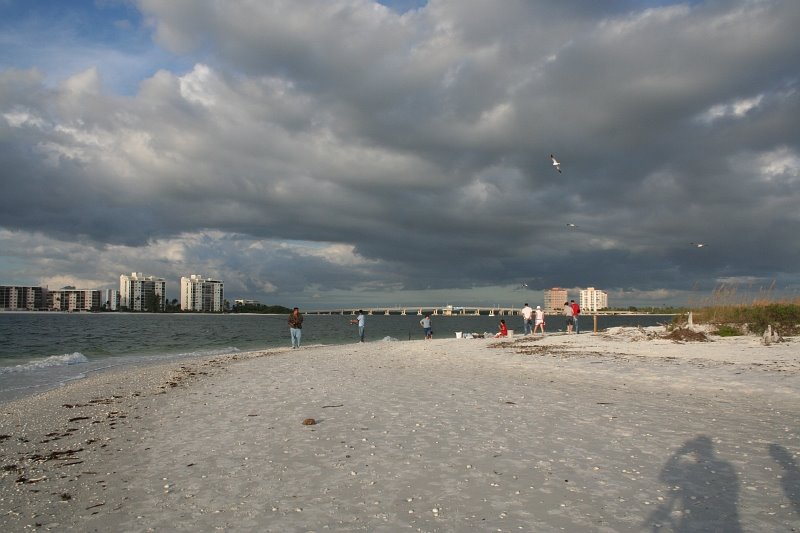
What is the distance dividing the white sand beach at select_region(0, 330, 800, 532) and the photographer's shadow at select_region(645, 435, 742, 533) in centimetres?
2

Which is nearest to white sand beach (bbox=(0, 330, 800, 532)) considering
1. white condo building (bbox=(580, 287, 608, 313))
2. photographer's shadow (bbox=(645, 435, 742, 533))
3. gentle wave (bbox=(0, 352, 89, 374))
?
photographer's shadow (bbox=(645, 435, 742, 533))

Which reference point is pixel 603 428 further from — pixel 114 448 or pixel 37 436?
pixel 37 436

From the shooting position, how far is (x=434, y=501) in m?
5.60

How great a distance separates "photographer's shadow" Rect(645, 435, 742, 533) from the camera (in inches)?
194

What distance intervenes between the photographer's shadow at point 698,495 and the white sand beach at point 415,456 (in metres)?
0.02

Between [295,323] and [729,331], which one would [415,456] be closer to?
[295,323]

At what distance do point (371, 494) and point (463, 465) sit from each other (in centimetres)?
150

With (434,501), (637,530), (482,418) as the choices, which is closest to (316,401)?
(482,418)

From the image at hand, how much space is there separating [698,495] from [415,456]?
3.40 m

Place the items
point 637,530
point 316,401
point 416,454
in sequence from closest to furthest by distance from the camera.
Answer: point 637,530
point 416,454
point 316,401

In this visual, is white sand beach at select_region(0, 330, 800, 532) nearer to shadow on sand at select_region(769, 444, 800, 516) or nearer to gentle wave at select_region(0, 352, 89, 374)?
shadow on sand at select_region(769, 444, 800, 516)

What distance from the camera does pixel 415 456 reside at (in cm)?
720

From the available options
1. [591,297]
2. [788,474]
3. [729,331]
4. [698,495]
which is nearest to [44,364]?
[698,495]

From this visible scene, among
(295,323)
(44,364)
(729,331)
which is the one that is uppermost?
(295,323)
